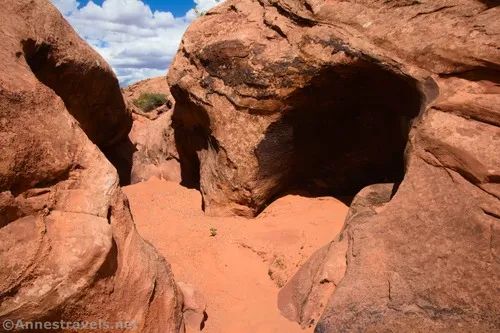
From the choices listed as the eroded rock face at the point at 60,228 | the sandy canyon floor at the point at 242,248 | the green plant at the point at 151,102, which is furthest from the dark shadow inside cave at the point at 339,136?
the green plant at the point at 151,102

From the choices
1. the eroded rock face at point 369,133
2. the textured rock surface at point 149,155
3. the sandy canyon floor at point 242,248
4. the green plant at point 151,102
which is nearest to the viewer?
the eroded rock face at point 369,133

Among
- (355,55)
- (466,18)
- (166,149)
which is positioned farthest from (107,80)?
(466,18)

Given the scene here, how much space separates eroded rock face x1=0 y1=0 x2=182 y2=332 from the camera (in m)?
2.08

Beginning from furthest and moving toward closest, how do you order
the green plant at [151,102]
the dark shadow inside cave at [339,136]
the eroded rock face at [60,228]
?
the green plant at [151,102]
the dark shadow inside cave at [339,136]
the eroded rock face at [60,228]

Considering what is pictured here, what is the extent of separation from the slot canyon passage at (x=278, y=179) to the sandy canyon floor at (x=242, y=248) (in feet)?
0.06

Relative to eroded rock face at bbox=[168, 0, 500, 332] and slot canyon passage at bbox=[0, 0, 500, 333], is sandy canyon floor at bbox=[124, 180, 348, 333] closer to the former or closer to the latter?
slot canyon passage at bbox=[0, 0, 500, 333]

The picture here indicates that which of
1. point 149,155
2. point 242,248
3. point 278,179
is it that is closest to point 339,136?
point 278,179

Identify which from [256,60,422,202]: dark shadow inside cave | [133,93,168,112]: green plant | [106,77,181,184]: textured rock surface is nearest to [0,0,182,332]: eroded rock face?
[256,60,422,202]: dark shadow inside cave

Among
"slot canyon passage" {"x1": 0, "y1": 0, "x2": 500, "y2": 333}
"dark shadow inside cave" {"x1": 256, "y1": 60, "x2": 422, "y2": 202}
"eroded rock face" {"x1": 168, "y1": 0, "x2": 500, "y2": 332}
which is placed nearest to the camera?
"slot canyon passage" {"x1": 0, "y1": 0, "x2": 500, "y2": 333}

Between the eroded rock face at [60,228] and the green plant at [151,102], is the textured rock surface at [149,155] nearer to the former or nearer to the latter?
the eroded rock face at [60,228]

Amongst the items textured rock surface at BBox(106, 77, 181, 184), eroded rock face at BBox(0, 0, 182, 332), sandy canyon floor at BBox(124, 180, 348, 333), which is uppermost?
eroded rock face at BBox(0, 0, 182, 332)

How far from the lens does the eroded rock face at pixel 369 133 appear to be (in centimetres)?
242

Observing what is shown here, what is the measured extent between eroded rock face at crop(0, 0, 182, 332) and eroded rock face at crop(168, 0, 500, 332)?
3.77ft

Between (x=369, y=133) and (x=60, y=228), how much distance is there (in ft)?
11.7
